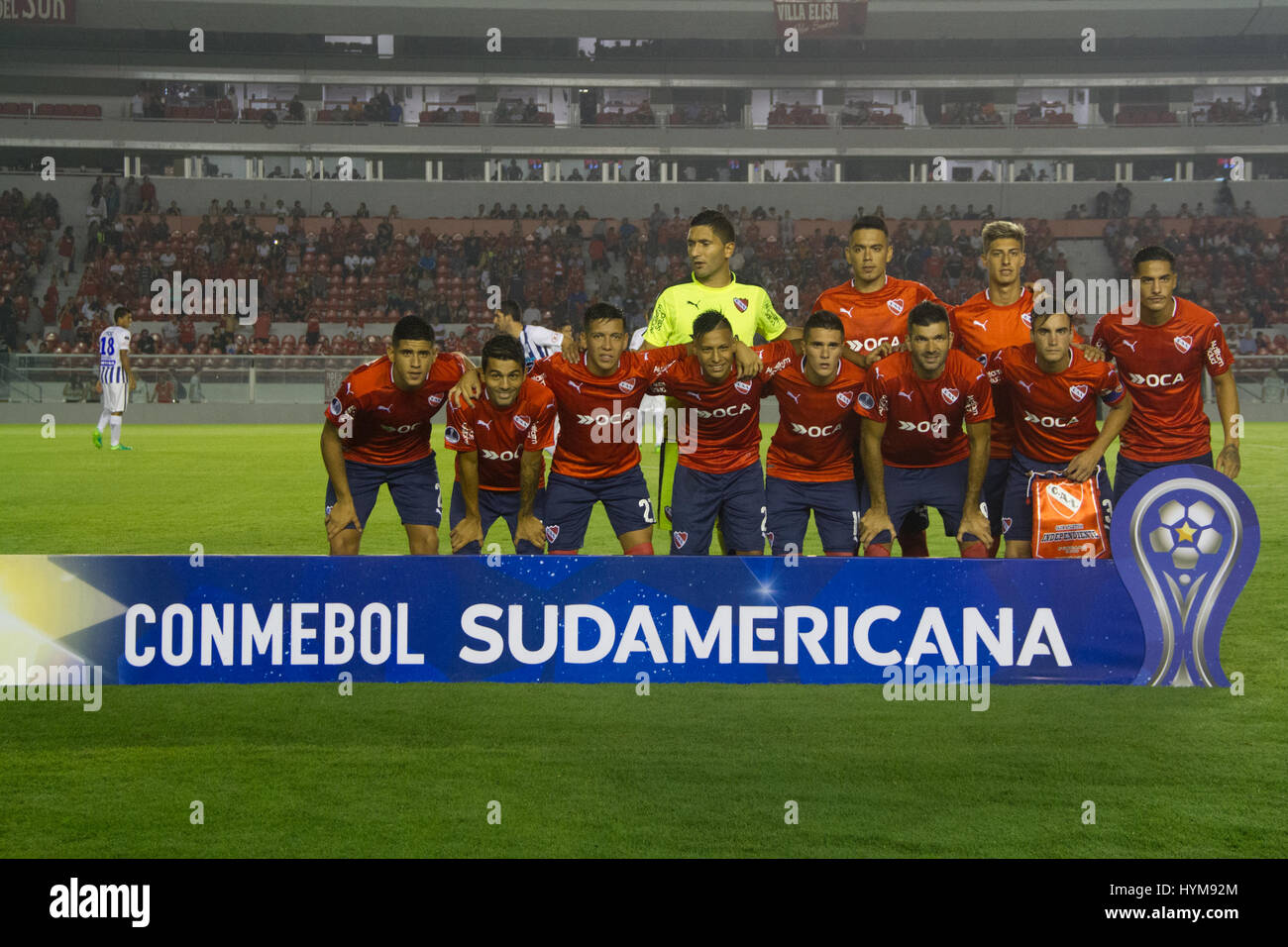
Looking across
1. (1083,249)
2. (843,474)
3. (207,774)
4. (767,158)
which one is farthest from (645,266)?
(207,774)

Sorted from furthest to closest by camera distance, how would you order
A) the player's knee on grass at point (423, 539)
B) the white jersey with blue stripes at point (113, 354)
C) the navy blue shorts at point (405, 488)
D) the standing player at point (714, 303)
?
the white jersey with blue stripes at point (113, 354) → the navy blue shorts at point (405, 488) → the player's knee on grass at point (423, 539) → the standing player at point (714, 303)

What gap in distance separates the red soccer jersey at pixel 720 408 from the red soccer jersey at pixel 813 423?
0.11m

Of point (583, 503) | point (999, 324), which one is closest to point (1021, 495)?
point (999, 324)

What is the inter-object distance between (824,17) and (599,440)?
125ft

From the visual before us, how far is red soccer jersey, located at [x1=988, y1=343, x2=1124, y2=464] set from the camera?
6.90m

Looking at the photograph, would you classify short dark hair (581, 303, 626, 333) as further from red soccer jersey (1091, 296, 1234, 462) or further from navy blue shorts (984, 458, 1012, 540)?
red soccer jersey (1091, 296, 1234, 462)

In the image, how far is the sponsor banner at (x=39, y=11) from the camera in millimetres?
40969

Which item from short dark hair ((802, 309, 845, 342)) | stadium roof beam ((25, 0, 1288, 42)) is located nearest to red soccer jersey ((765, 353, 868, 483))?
short dark hair ((802, 309, 845, 342))

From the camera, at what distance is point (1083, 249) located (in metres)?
38.7

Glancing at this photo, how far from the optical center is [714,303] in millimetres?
7598

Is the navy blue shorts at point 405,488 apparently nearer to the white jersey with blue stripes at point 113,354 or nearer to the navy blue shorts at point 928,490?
the navy blue shorts at point 928,490

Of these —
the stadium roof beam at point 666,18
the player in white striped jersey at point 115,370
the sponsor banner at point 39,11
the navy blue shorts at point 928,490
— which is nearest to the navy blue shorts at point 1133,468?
the navy blue shorts at point 928,490

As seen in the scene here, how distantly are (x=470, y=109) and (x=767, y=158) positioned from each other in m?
10.1
